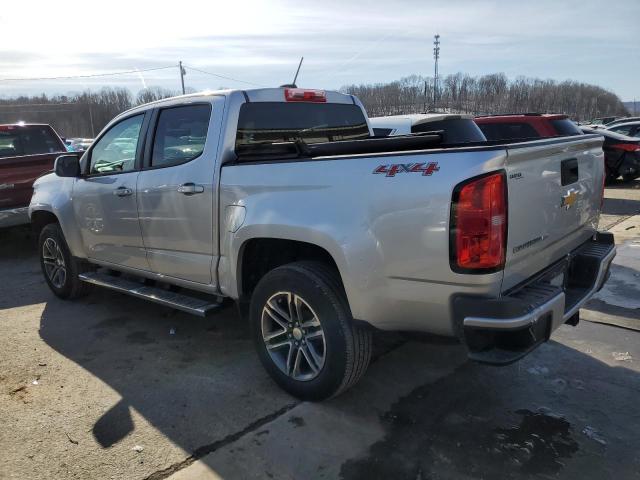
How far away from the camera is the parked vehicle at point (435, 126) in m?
7.82

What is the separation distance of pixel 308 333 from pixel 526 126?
7891 mm

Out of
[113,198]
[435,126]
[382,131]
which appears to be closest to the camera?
[113,198]

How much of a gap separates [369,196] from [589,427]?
1871mm

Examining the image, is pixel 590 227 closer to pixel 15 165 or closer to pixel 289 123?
pixel 289 123

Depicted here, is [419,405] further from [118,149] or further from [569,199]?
[118,149]

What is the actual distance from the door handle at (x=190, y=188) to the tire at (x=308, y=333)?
0.84 metres

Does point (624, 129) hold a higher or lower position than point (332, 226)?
higher

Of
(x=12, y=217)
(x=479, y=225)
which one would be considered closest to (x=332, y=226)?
(x=479, y=225)

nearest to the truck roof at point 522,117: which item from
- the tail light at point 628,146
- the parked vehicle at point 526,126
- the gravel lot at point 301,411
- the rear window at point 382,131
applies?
the parked vehicle at point 526,126

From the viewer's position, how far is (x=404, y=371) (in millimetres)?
3854

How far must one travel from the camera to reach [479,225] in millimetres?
2484

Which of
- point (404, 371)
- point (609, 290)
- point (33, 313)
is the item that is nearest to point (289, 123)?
point (404, 371)

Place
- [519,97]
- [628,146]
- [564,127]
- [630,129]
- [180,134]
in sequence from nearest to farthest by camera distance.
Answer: [180,134] < [564,127] < [628,146] < [630,129] < [519,97]

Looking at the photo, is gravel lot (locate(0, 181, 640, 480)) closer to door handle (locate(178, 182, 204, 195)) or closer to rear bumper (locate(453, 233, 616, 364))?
rear bumper (locate(453, 233, 616, 364))
